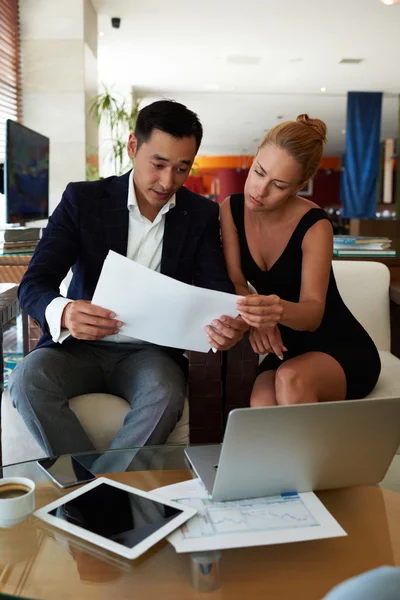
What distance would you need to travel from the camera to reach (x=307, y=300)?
174cm

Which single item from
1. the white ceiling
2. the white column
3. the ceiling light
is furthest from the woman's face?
the ceiling light

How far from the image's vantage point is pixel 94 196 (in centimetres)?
189

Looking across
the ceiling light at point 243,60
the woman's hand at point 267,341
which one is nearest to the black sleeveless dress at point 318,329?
the woman's hand at point 267,341

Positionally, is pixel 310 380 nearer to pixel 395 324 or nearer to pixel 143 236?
pixel 143 236

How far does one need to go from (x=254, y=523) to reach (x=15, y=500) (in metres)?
A: 0.38

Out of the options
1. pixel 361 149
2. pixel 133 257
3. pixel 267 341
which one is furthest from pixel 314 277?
pixel 361 149

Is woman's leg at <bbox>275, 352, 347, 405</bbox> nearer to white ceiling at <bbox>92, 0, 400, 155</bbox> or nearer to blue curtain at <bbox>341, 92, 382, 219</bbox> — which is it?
white ceiling at <bbox>92, 0, 400, 155</bbox>

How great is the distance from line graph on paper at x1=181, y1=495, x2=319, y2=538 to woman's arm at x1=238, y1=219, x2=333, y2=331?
56cm

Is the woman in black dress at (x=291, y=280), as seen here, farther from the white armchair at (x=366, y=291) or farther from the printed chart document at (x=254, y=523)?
the printed chart document at (x=254, y=523)

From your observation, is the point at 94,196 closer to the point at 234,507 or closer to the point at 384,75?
the point at 234,507

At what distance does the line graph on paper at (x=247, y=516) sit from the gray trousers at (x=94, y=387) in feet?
1.99

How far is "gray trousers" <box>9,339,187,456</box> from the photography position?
5.38 ft

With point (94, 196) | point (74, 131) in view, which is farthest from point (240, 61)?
point (94, 196)

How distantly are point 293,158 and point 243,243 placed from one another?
1.06 feet
